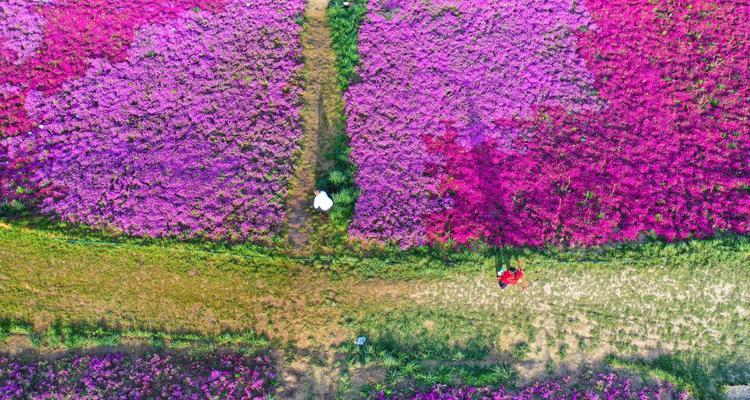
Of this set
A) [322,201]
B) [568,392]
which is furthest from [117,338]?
[568,392]

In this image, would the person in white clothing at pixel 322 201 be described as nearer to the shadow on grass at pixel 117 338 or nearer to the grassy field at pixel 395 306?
the grassy field at pixel 395 306

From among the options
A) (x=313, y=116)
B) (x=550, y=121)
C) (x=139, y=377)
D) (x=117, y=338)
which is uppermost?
(x=313, y=116)

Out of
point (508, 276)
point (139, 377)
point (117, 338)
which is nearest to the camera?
point (508, 276)

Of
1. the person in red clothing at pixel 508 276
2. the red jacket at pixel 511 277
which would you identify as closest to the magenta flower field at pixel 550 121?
the person in red clothing at pixel 508 276

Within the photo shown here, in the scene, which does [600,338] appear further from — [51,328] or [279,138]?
[51,328]

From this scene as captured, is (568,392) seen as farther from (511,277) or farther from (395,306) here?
(395,306)

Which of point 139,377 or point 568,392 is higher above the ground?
point 139,377

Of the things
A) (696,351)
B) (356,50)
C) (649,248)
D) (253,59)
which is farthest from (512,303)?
(253,59)
